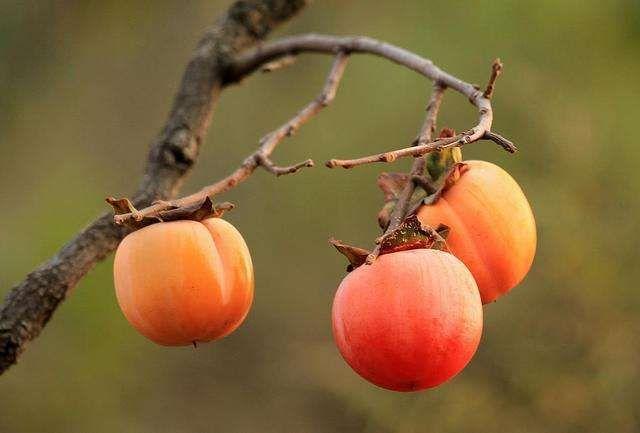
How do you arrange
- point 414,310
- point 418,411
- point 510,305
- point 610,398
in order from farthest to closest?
point 510,305 → point 418,411 → point 610,398 → point 414,310

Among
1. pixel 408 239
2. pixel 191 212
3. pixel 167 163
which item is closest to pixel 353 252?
pixel 408 239

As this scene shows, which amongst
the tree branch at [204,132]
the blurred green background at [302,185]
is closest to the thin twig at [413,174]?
the tree branch at [204,132]

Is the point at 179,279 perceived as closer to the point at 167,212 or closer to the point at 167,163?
the point at 167,212

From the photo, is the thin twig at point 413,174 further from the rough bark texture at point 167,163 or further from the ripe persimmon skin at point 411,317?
the rough bark texture at point 167,163

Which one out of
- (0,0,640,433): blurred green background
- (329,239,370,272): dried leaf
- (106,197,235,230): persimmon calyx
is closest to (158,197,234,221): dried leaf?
(106,197,235,230): persimmon calyx

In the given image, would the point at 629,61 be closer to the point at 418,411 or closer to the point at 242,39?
the point at 418,411

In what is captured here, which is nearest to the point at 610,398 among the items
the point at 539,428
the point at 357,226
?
the point at 539,428

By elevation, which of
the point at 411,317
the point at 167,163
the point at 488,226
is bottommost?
the point at 411,317
